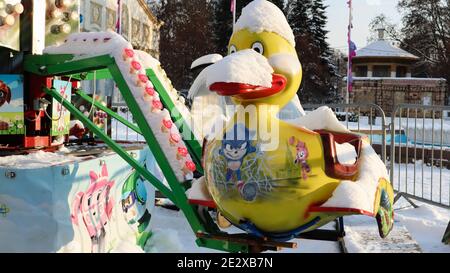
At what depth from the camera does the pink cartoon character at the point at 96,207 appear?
12.1 ft

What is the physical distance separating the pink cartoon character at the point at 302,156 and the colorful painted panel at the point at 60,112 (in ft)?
8.40

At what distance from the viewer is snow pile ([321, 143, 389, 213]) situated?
8.91 ft

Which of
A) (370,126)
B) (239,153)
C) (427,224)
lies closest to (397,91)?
(370,126)

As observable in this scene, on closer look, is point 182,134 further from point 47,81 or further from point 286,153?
point 286,153

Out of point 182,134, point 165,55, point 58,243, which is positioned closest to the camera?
point 58,243

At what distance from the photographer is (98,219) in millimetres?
3996

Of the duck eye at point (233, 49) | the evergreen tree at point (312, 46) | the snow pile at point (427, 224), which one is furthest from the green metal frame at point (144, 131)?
the evergreen tree at point (312, 46)

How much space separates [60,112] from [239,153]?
8.10 feet

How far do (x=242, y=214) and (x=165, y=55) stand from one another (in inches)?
1360

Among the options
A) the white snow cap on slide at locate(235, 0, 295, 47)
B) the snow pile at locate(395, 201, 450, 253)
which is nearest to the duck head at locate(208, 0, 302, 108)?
the white snow cap on slide at locate(235, 0, 295, 47)

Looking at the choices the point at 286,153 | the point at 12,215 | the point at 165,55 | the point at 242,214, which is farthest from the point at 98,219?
the point at 165,55

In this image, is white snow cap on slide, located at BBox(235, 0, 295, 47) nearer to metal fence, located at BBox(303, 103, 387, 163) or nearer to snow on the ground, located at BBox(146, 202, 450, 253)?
snow on the ground, located at BBox(146, 202, 450, 253)

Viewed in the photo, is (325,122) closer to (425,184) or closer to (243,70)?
(243,70)

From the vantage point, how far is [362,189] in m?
A: 2.81
